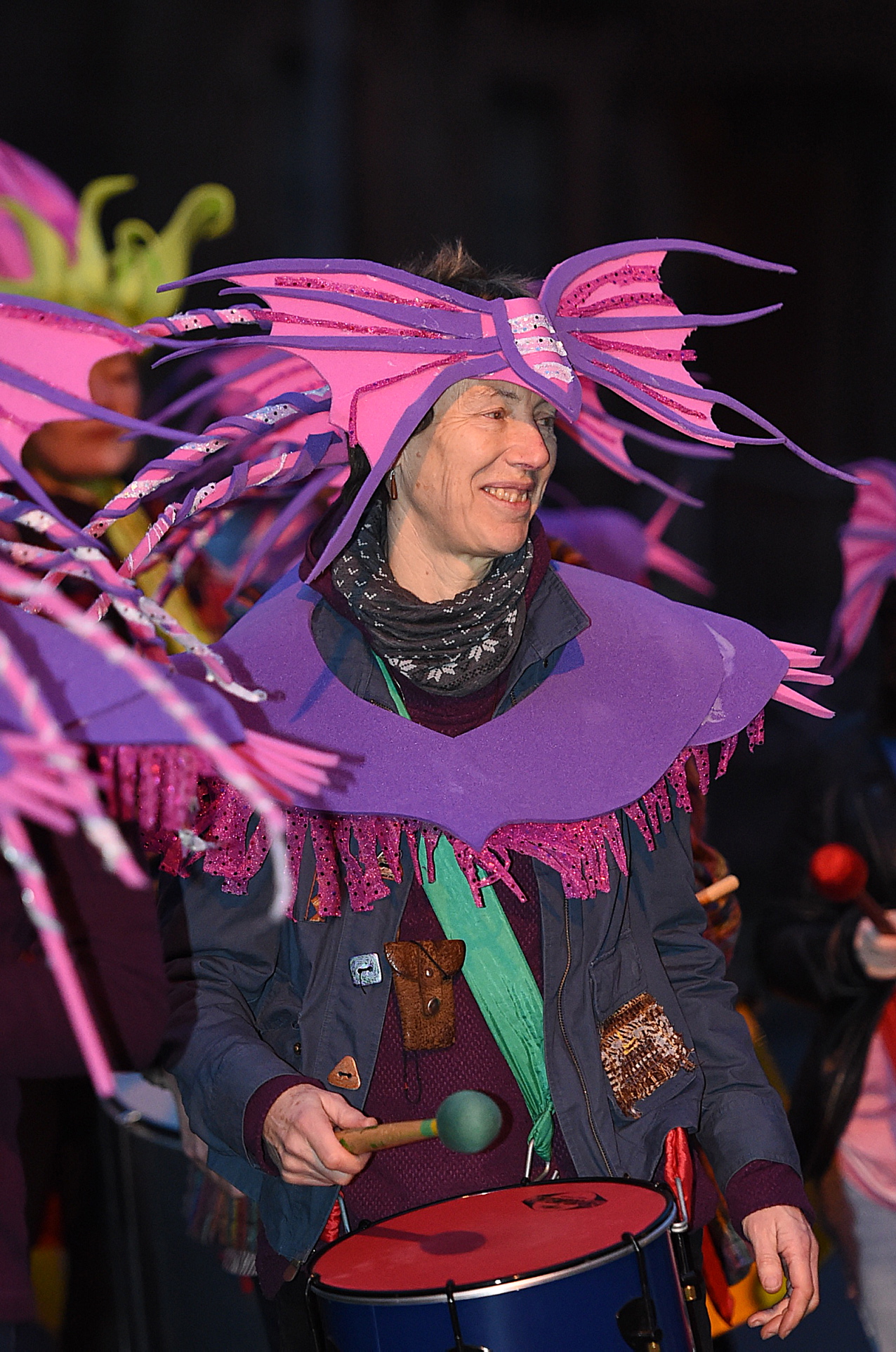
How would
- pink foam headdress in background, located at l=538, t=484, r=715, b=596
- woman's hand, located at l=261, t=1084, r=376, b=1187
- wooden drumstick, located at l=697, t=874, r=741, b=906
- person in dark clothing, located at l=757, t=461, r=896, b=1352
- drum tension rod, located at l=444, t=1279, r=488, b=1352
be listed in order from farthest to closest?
pink foam headdress in background, located at l=538, t=484, r=715, b=596 < person in dark clothing, located at l=757, t=461, r=896, b=1352 < wooden drumstick, located at l=697, t=874, r=741, b=906 < woman's hand, located at l=261, t=1084, r=376, b=1187 < drum tension rod, located at l=444, t=1279, r=488, b=1352


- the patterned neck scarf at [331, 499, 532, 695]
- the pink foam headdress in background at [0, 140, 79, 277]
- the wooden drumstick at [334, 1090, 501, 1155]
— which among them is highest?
the pink foam headdress in background at [0, 140, 79, 277]

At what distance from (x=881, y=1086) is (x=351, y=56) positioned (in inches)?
267

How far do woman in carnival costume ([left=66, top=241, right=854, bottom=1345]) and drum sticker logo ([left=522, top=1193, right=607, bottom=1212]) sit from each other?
121 mm

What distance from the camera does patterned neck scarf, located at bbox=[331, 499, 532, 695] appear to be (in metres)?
1.99

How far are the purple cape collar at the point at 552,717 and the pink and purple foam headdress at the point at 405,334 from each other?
185mm

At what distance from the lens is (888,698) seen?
3.53 metres

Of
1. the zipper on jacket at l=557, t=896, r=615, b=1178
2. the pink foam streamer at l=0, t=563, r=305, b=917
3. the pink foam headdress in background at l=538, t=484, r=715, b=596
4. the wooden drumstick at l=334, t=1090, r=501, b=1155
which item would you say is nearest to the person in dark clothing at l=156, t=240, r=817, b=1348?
the zipper on jacket at l=557, t=896, r=615, b=1178

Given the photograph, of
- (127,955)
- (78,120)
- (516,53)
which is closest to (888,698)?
(127,955)

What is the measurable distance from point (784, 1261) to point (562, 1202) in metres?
0.33

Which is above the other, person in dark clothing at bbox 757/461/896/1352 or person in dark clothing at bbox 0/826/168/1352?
person in dark clothing at bbox 0/826/168/1352

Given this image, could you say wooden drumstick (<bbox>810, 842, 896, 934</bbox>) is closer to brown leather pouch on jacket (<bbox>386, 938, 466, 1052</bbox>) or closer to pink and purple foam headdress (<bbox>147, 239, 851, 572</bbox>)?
pink and purple foam headdress (<bbox>147, 239, 851, 572</bbox>)

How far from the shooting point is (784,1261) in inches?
72.9

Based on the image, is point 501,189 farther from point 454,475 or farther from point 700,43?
point 454,475

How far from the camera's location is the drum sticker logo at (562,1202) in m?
1.69
